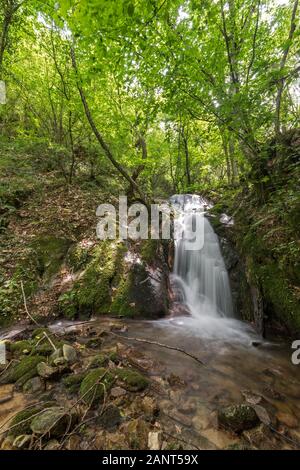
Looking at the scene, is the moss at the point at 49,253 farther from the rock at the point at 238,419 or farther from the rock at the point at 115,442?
the rock at the point at 238,419

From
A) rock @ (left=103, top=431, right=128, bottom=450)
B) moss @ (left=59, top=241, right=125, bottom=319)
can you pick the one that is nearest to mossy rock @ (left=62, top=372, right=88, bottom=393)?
rock @ (left=103, top=431, right=128, bottom=450)

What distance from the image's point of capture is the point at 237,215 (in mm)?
7152

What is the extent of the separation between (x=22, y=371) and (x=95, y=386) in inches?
40.7

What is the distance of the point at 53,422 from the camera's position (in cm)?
195

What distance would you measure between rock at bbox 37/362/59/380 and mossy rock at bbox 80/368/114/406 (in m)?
0.41

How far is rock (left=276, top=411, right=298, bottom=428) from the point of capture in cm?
239

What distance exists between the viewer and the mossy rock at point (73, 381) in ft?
8.29

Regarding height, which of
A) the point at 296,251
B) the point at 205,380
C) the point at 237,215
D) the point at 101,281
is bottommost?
the point at 205,380

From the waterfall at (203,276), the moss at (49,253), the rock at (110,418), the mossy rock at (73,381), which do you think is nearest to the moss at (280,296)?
the waterfall at (203,276)

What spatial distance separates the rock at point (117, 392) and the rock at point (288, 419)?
5.62ft

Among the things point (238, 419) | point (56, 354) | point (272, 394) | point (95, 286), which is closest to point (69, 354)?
point (56, 354)

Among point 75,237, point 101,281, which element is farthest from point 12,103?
point 101,281

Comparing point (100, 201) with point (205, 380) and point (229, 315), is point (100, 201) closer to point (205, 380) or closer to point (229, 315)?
point (229, 315)

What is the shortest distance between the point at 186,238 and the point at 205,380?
4.93m
